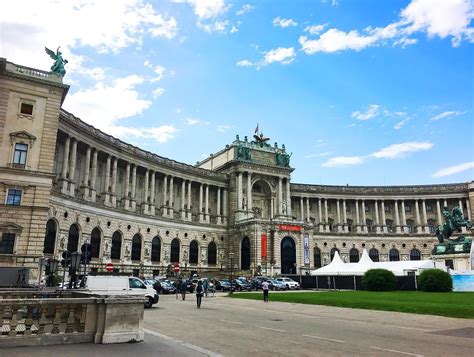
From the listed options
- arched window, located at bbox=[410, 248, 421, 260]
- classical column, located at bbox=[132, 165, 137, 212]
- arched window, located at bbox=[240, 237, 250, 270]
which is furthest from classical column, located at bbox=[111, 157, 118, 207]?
arched window, located at bbox=[410, 248, 421, 260]

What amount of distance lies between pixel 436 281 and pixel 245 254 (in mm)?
45378

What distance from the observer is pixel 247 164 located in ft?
301

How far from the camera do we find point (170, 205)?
80375 millimetres

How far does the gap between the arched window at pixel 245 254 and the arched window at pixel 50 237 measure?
3977cm

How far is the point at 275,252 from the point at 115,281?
53.6 meters

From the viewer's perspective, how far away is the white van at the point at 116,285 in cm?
2788

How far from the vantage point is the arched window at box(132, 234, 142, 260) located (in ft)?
232

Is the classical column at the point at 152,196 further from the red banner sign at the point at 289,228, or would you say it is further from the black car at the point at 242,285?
the red banner sign at the point at 289,228

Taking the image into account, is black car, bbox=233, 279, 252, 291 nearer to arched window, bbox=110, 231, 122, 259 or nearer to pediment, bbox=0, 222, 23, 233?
arched window, bbox=110, 231, 122, 259

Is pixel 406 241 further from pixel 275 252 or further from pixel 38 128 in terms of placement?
pixel 38 128

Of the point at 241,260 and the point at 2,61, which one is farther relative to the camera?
the point at 241,260

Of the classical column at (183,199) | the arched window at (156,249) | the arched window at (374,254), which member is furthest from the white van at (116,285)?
the arched window at (374,254)

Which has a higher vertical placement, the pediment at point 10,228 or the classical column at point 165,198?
the classical column at point 165,198

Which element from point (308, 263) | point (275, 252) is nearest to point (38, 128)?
point (275, 252)
